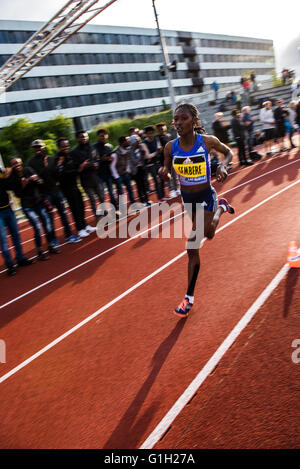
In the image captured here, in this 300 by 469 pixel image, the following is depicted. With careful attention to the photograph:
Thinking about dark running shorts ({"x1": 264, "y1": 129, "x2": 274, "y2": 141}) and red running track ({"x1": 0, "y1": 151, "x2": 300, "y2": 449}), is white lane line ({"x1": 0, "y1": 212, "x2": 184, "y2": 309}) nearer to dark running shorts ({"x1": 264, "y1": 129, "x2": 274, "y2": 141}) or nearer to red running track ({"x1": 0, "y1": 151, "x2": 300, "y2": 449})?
red running track ({"x1": 0, "y1": 151, "x2": 300, "y2": 449})

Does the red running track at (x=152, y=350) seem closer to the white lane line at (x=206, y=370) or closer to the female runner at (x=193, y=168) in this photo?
the white lane line at (x=206, y=370)

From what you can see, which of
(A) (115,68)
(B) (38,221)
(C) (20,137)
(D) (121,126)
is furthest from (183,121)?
(A) (115,68)


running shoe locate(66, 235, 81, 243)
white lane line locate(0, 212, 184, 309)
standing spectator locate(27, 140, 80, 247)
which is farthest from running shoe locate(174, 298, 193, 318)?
running shoe locate(66, 235, 81, 243)

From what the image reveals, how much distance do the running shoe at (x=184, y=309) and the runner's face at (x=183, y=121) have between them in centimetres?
210

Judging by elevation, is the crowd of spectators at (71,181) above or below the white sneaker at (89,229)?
above

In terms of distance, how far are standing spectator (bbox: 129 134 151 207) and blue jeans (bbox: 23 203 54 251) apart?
3.13m

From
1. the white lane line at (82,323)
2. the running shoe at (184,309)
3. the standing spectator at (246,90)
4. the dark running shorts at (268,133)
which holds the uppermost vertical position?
the standing spectator at (246,90)

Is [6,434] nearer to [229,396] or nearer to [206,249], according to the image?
[229,396]

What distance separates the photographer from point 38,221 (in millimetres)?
8148

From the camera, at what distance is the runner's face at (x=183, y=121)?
4.18m

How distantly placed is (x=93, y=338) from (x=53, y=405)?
1.12 m

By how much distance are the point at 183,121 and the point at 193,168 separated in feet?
1.89

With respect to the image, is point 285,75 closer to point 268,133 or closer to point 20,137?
point 268,133

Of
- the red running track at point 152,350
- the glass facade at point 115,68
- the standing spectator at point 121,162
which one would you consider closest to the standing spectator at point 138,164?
the standing spectator at point 121,162
